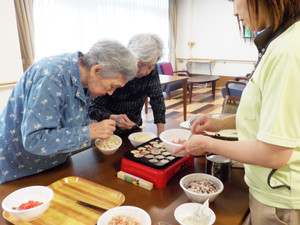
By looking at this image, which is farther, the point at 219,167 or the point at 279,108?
the point at 219,167

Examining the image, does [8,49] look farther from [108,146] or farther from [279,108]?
[279,108]

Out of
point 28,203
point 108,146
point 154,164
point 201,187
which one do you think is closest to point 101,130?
point 108,146

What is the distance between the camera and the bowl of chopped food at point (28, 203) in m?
0.93

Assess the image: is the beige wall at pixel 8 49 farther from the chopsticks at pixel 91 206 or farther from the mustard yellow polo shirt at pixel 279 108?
the mustard yellow polo shirt at pixel 279 108

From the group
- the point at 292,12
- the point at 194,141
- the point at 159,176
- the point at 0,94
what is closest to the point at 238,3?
the point at 292,12

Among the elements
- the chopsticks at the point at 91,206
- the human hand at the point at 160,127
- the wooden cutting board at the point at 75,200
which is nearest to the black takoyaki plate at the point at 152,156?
the wooden cutting board at the point at 75,200

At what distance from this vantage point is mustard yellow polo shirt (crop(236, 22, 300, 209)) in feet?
2.15

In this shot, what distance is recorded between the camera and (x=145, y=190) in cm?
118

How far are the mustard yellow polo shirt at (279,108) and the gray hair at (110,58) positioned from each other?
0.60 metres

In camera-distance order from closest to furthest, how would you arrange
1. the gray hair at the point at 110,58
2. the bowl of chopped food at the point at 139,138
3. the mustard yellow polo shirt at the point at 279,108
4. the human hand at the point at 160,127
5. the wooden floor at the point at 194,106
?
1. the mustard yellow polo shirt at the point at 279,108
2. the gray hair at the point at 110,58
3. the bowl of chopped food at the point at 139,138
4. the human hand at the point at 160,127
5. the wooden floor at the point at 194,106

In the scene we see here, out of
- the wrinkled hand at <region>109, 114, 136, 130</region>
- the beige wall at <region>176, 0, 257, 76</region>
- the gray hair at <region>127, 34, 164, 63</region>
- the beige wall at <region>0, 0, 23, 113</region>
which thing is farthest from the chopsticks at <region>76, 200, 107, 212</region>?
the beige wall at <region>176, 0, 257, 76</region>

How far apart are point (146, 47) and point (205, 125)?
0.80 metres

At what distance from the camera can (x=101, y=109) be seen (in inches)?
75.9

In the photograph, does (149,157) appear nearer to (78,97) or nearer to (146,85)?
(78,97)
